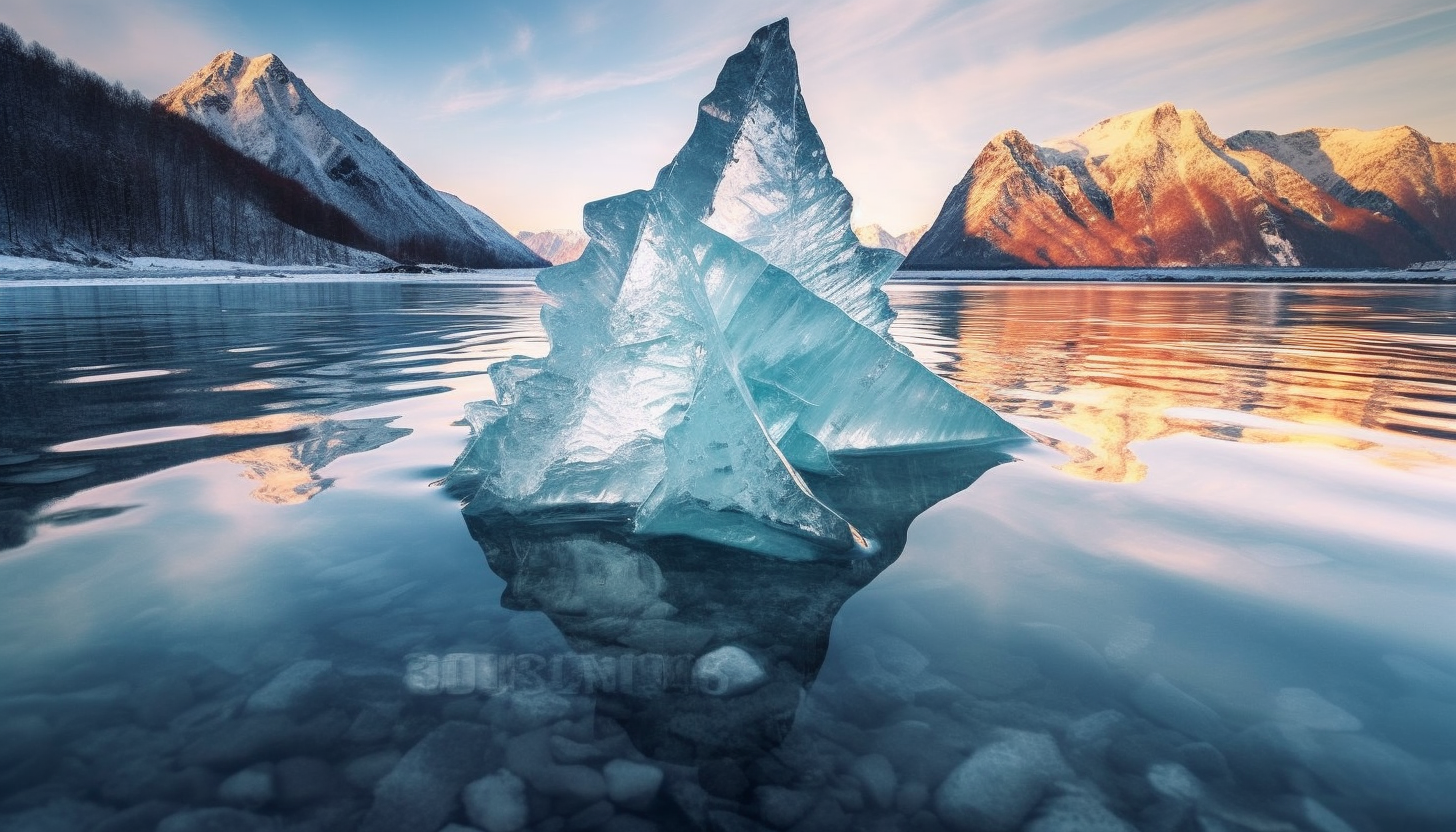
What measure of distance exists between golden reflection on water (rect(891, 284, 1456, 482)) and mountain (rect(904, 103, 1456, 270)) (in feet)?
472

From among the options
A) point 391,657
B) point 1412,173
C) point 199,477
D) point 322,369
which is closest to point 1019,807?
point 391,657

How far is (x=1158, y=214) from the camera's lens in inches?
6324

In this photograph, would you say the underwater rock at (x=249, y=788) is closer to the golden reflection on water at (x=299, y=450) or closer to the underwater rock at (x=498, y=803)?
the underwater rock at (x=498, y=803)

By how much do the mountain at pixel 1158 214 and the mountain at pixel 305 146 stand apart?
102 meters

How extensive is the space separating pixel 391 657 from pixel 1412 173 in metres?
250

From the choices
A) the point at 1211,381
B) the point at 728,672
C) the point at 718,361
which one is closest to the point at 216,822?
the point at 728,672

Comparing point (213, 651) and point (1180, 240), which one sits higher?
point (1180, 240)

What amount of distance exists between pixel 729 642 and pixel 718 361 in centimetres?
102

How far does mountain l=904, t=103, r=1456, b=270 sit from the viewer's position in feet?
503

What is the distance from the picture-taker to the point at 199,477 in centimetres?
319

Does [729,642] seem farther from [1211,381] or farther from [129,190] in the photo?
[129,190]

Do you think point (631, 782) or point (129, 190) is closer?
point (631, 782)

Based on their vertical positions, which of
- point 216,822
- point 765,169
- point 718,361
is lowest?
point 216,822

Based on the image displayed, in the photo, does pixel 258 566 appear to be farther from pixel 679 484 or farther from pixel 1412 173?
pixel 1412 173
